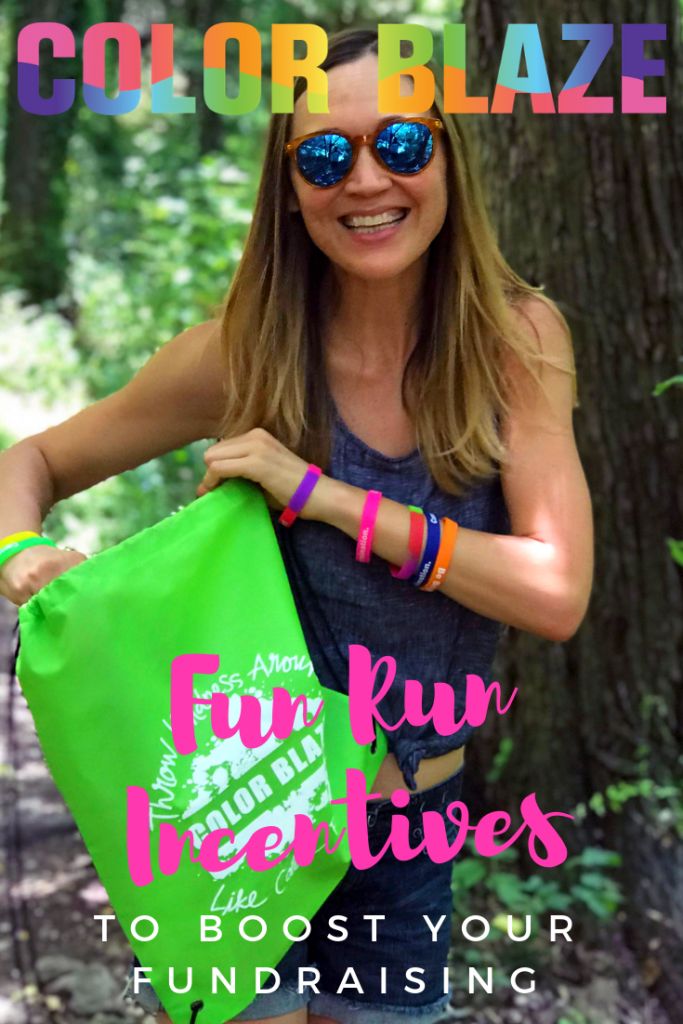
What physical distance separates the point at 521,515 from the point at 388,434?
0.25 metres

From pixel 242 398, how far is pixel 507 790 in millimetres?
1769

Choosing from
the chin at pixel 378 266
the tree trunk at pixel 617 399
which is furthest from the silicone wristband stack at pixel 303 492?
the tree trunk at pixel 617 399

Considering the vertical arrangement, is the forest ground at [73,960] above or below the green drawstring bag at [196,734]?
below

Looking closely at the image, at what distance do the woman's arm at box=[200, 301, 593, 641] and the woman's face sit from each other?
28 centimetres

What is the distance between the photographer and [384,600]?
6.24 feet

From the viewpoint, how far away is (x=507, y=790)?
11.0 ft

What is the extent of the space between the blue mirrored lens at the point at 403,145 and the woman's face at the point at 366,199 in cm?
1

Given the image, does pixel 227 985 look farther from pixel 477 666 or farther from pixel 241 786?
pixel 477 666

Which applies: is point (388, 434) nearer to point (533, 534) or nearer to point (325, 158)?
point (533, 534)

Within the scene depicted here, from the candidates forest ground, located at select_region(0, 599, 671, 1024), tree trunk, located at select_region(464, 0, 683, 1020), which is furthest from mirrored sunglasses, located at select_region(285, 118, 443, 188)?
forest ground, located at select_region(0, 599, 671, 1024)

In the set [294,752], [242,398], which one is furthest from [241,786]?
[242,398]

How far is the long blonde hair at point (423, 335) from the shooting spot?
1.88 metres

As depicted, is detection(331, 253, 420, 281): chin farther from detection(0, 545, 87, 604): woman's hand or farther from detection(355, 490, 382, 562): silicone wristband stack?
detection(0, 545, 87, 604): woman's hand

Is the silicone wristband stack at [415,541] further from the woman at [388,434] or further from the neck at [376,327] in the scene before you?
the neck at [376,327]
